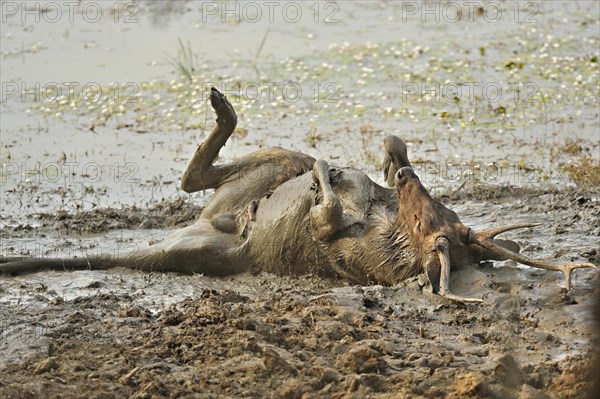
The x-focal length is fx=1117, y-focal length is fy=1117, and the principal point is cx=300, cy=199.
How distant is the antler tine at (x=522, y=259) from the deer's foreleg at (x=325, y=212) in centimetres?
88

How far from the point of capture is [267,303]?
6609 mm

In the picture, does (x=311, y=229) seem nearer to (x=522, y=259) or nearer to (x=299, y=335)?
(x=522, y=259)

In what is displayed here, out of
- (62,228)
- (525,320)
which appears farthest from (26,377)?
(62,228)

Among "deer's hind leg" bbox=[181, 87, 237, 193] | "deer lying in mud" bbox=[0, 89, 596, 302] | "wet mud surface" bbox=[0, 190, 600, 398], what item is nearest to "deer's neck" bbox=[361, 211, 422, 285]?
"deer lying in mud" bbox=[0, 89, 596, 302]

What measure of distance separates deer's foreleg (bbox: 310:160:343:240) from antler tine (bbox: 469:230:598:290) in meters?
0.88

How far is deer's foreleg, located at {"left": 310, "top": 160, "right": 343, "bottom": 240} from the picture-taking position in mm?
7180

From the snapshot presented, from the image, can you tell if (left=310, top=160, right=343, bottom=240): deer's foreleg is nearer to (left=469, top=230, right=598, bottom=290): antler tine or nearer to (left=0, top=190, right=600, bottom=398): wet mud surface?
(left=0, top=190, right=600, bottom=398): wet mud surface

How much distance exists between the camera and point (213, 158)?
8344 millimetres

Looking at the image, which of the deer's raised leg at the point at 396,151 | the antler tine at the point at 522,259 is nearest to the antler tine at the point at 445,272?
the antler tine at the point at 522,259

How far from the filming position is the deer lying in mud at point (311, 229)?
7.02 m

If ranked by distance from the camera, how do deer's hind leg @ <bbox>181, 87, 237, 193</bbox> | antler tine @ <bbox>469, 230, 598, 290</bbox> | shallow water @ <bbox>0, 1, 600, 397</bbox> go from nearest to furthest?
antler tine @ <bbox>469, 230, 598, 290</bbox> → shallow water @ <bbox>0, 1, 600, 397</bbox> → deer's hind leg @ <bbox>181, 87, 237, 193</bbox>

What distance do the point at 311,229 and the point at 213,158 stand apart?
126 centimetres

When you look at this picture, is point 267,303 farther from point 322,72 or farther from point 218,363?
point 322,72

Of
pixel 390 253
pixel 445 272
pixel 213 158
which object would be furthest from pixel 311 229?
pixel 213 158
